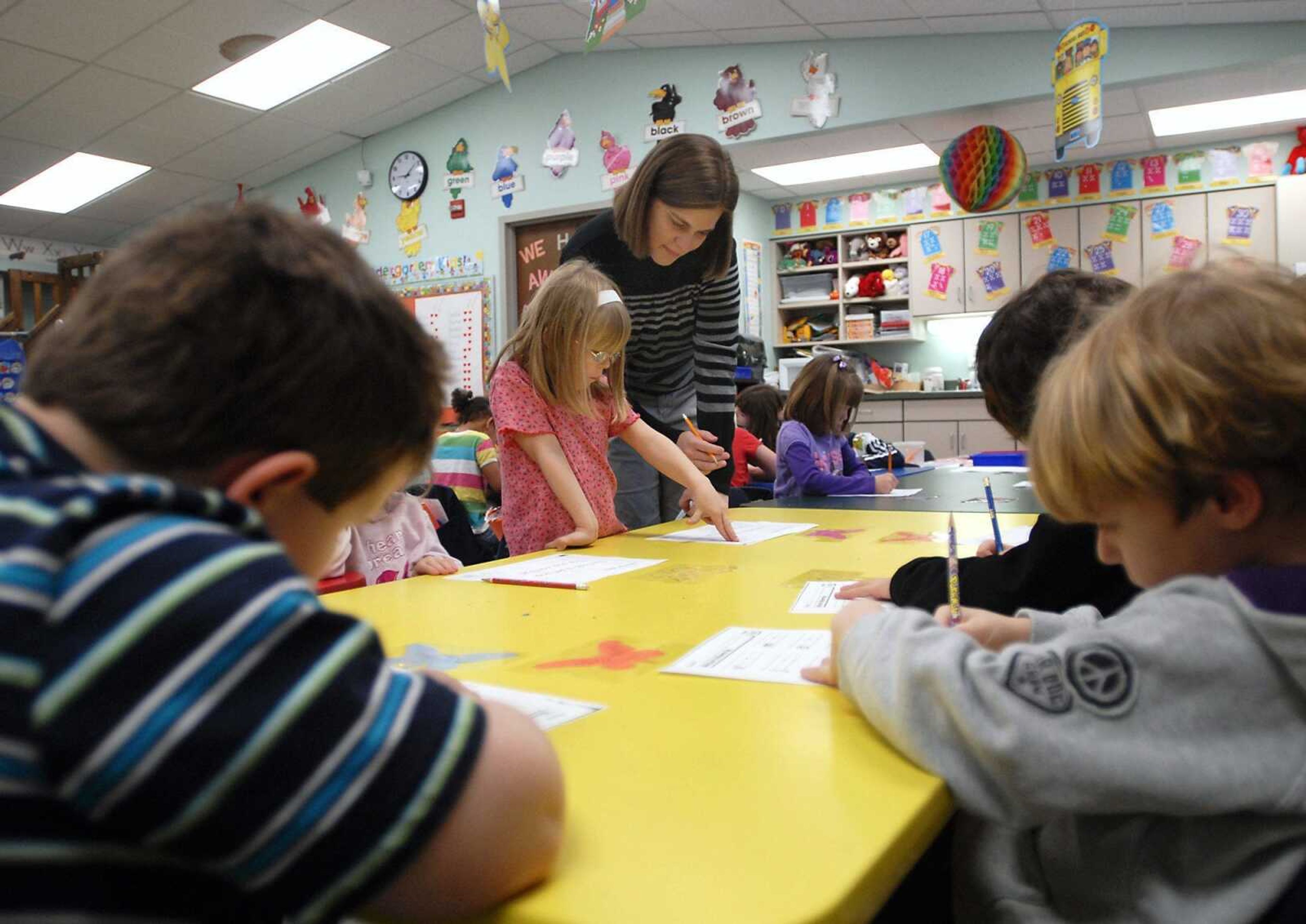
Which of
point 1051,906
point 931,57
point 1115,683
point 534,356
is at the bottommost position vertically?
point 1051,906

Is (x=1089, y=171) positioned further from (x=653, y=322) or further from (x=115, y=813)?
(x=115, y=813)

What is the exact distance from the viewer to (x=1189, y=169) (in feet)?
17.3

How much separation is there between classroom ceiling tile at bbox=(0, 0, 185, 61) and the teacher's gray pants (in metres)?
3.17

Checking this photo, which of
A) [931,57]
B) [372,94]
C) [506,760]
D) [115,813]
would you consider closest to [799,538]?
[506,760]

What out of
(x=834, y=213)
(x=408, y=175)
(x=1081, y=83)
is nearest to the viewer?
(x=1081, y=83)

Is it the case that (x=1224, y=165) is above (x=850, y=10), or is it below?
below

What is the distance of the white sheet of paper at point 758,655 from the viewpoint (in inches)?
28.4

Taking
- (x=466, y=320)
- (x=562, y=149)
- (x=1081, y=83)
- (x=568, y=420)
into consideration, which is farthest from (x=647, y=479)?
(x=466, y=320)

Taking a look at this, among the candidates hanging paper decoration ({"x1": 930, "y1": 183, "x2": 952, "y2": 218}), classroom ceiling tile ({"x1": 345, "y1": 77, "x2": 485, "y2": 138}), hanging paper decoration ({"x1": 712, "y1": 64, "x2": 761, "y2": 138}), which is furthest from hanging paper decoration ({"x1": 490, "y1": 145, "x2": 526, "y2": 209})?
hanging paper decoration ({"x1": 930, "y1": 183, "x2": 952, "y2": 218})

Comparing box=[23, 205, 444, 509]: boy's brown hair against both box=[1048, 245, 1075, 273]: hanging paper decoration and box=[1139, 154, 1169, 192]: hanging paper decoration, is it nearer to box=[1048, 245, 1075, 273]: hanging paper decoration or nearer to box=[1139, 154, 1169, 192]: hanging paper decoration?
box=[1048, 245, 1075, 273]: hanging paper decoration

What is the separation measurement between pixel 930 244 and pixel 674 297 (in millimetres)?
4404

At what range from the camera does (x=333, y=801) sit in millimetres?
341

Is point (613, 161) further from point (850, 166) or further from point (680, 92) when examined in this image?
point (850, 166)

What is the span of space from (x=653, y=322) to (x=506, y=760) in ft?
5.37
